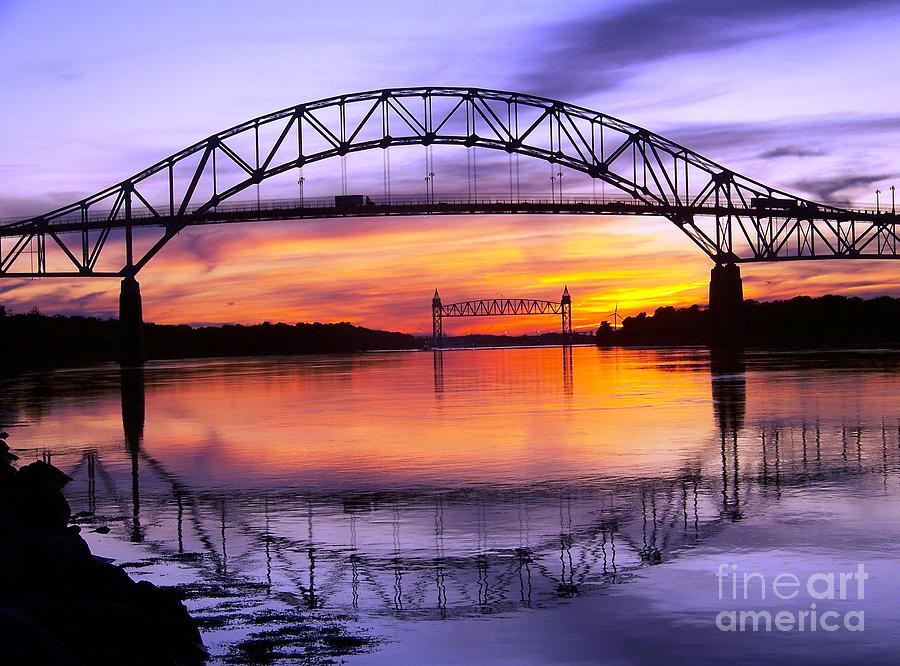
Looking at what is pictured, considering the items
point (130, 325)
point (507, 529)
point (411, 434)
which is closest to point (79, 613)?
point (507, 529)

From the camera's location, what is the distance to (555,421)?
29.0 m

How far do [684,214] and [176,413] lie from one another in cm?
9684

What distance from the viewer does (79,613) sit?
7.71m

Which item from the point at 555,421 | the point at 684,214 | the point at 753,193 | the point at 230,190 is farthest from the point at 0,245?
the point at 555,421

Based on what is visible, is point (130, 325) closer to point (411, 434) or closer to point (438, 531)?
point (411, 434)

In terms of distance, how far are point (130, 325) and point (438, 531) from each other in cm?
9920

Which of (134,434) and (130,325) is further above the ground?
(130,325)

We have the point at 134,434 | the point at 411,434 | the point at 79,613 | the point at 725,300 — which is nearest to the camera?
the point at 79,613

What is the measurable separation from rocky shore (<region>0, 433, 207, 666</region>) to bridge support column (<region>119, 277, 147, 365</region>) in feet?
325

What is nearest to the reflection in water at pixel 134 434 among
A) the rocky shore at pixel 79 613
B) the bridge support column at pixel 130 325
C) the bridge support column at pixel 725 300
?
the rocky shore at pixel 79 613

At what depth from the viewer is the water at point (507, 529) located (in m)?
8.62

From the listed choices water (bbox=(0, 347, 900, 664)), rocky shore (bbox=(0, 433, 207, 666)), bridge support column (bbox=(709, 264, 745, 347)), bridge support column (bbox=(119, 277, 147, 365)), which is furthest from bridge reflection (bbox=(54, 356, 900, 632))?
bridge support column (bbox=(709, 264, 745, 347))

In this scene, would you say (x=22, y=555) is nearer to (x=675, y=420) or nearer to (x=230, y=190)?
(x=675, y=420)

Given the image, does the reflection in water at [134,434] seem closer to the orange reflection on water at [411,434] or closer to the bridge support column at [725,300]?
the orange reflection on water at [411,434]
